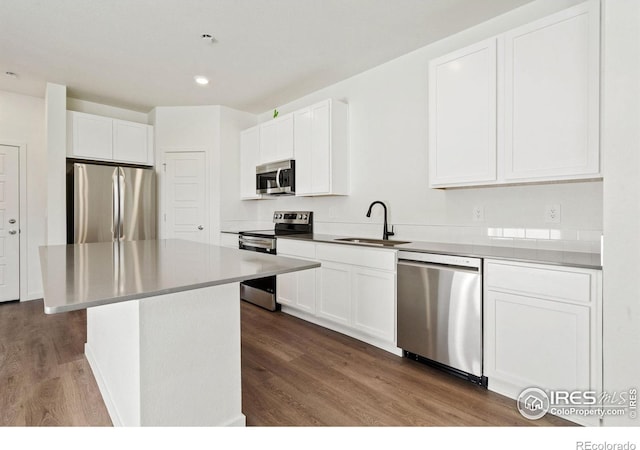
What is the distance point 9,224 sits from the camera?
4160 millimetres

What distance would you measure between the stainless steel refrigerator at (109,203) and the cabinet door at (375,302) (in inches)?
123

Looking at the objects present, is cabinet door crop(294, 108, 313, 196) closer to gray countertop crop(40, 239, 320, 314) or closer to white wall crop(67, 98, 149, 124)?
gray countertop crop(40, 239, 320, 314)

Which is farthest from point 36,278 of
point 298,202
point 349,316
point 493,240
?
point 493,240

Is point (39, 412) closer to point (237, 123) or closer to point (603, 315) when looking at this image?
point (603, 315)

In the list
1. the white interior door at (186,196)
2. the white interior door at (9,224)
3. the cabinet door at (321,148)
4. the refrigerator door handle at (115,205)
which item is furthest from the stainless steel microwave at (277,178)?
the white interior door at (9,224)

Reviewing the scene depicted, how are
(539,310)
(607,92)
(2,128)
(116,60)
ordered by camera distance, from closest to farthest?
(607,92) < (539,310) < (116,60) < (2,128)

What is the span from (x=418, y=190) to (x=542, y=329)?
153 centimetres

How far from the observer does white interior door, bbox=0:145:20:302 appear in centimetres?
412

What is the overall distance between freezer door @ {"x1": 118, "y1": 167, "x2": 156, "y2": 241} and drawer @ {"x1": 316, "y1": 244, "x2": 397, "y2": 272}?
8.62 feet

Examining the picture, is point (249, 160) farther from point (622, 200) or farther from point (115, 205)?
point (622, 200)

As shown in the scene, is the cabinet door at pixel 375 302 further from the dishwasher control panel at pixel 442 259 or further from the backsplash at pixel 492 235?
the backsplash at pixel 492 235

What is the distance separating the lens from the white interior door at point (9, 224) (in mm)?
4117

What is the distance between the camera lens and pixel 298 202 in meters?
4.36

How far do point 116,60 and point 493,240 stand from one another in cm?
377
